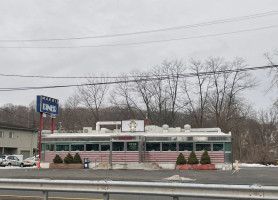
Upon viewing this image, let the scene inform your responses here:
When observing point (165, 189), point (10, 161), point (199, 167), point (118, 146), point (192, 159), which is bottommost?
point (10, 161)

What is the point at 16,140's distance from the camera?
6397 centimetres

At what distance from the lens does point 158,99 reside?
6397 centimetres

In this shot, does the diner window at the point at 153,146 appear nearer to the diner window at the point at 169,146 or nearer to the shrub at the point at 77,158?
the diner window at the point at 169,146

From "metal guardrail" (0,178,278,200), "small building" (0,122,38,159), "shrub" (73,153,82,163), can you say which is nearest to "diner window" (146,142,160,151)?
"shrub" (73,153,82,163)

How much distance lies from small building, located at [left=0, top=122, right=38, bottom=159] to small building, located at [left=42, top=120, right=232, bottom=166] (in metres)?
22.8

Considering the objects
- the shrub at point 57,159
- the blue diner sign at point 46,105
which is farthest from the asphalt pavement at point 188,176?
the blue diner sign at point 46,105

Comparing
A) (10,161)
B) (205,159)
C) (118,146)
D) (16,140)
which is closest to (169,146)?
(205,159)

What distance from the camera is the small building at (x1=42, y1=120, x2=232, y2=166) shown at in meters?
36.5

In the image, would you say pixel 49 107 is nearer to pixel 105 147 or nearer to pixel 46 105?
pixel 46 105

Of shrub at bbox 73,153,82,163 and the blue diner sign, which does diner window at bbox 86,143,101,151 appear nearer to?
shrub at bbox 73,153,82,163

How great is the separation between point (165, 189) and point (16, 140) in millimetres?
60318

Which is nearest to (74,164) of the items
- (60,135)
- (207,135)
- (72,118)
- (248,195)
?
(60,135)

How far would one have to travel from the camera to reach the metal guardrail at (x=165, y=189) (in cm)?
785

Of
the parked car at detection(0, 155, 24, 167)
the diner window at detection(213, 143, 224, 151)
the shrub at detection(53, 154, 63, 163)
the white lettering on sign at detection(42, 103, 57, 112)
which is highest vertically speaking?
the white lettering on sign at detection(42, 103, 57, 112)
